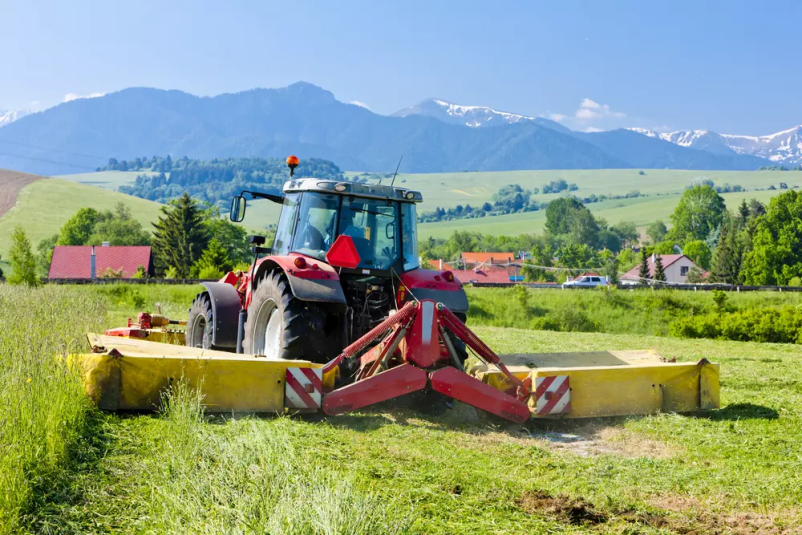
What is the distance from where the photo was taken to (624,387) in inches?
315

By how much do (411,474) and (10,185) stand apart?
502 feet

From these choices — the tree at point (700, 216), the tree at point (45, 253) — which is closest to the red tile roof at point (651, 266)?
the tree at point (700, 216)

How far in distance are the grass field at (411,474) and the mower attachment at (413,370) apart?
0.80ft

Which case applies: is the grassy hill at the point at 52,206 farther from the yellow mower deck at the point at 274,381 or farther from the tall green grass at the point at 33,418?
the yellow mower deck at the point at 274,381

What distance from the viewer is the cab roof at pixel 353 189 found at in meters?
8.84

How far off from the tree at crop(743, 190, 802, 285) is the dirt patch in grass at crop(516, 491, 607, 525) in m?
69.5

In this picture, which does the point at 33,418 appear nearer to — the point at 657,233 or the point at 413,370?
the point at 413,370

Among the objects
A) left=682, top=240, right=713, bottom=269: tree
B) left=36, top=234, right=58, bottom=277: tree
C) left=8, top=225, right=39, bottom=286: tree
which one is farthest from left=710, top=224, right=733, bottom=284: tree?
left=36, top=234, right=58, bottom=277: tree

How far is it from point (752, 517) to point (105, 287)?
105 feet

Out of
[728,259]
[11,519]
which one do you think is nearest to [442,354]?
[11,519]

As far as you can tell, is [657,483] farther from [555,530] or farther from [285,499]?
[285,499]

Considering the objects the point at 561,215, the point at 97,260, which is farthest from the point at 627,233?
the point at 97,260

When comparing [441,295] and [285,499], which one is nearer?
[285,499]

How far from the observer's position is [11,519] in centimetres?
405
